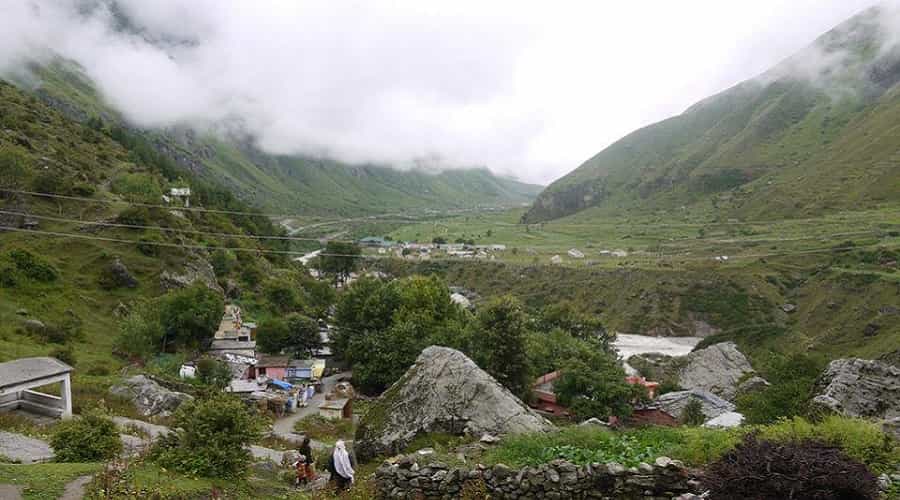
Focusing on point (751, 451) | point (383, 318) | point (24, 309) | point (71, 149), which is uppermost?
point (71, 149)

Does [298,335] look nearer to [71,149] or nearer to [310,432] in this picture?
[310,432]

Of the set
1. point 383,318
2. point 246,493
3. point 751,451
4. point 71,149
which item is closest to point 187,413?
point 246,493

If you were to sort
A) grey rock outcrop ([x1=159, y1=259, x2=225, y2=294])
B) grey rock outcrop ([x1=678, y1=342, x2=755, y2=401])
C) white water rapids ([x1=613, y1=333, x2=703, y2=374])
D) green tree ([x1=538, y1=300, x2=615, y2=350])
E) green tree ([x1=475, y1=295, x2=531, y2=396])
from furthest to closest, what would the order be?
white water rapids ([x1=613, y1=333, x2=703, y2=374]) < green tree ([x1=538, y1=300, x2=615, y2=350]) < grey rock outcrop ([x1=678, y1=342, x2=755, y2=401]) < grey rock outcrop ([x1=159, y1=259, x2=225, y2=294]) < green tree ([x1=475, y1=295, x2=531, y2=396])

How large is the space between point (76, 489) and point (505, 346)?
98.1 feet

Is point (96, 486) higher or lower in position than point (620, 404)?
higher

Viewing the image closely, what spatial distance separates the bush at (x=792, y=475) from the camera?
654 centimetres

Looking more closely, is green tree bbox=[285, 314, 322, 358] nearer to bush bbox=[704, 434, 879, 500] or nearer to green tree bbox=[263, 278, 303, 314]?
green tree bbox=[263, 278, 303, 314]

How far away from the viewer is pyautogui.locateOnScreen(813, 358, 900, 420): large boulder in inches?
773

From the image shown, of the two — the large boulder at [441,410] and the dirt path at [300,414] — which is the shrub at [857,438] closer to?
the large boulder at [441,410]

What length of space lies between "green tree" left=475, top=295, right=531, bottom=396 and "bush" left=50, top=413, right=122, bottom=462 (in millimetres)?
26492

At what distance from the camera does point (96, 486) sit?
9.45m

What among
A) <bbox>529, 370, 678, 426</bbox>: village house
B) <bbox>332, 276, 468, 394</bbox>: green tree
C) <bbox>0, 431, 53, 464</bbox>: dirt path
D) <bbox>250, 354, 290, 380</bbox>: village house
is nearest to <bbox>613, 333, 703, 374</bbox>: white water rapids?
<bbox>529, 370, 678, 426</bbox>: village house

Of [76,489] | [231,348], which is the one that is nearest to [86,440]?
[76,489]

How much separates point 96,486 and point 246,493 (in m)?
2.93
